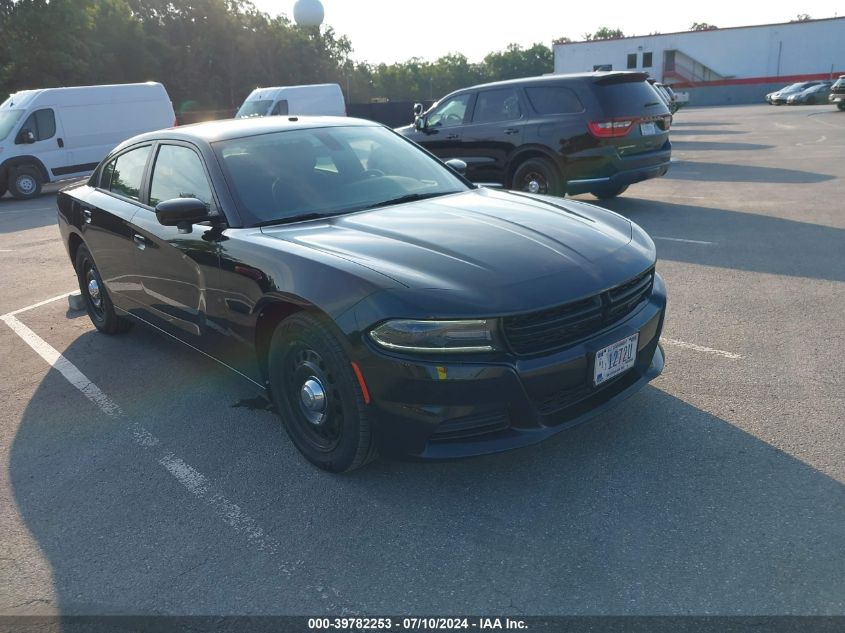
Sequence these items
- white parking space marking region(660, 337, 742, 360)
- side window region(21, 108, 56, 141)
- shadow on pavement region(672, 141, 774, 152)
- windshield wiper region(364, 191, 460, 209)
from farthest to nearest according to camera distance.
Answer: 1. shadow on pavement region(672, 141, 774, 152)
2. side window region(21, 108, 56, 141)
3. white parking space marking region(660, 337, 742, 360)
4. windshield wiper region(364, 191, 460, 209)

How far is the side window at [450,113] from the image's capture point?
10633 mm

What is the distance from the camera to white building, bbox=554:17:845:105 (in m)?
59.2

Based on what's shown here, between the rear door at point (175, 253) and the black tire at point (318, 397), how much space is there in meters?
0.74

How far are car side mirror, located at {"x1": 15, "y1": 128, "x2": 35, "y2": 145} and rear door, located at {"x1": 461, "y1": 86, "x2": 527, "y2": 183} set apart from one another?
1132 cm

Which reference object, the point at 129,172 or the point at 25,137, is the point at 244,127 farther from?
the point at 25,137

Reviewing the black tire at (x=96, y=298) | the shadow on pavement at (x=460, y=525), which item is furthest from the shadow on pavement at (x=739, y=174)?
the black tire at (x=96, y=298)

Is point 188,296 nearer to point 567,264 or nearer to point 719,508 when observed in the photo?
point 567,264

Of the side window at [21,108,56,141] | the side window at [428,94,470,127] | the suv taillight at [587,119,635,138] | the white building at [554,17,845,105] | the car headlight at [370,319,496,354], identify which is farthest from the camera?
the white building at [554,17,845,105]

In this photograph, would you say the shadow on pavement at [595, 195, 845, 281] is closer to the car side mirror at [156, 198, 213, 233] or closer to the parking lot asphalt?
the parking lot asphalt

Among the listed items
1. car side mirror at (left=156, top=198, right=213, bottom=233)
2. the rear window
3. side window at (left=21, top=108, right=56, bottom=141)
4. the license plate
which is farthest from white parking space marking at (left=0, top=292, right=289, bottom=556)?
side window at (left=21, top=108, right=56, bottom=141)

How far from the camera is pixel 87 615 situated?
8.55 ft

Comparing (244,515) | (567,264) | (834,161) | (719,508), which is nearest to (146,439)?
(244,515)

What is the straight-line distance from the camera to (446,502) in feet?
10.4

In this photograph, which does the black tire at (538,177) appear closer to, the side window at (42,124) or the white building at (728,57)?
the side window at (42,124)
